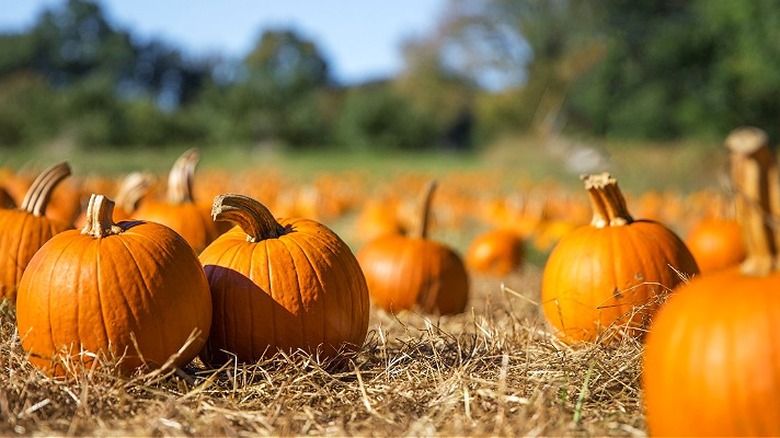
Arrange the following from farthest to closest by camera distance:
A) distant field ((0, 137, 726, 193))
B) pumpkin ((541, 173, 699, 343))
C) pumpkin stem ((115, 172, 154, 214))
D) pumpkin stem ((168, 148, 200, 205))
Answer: distant field ((0, 137, 726, 193)) → pumpkin stem ((115, 172, 154, 214)) → pumpkin stem ((168, 148, 200, 205)) → pumpkin ((541, 173, 699, 343))

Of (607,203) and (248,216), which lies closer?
(248,216)

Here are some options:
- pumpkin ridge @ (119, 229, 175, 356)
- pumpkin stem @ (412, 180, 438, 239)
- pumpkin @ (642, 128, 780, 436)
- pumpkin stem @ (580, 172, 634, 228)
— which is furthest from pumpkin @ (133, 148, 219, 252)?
pumpkin @ (642, 128, 780, 436)

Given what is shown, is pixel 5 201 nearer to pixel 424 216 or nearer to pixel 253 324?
pixel 253 324

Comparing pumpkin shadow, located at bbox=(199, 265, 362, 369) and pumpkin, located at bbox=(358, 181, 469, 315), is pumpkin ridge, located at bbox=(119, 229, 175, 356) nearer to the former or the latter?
pumpkin shadow, located at bbox=(199, 265, 362, 369)

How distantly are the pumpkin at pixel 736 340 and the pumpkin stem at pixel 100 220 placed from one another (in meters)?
1.85

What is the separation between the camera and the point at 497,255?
7441 millimetres

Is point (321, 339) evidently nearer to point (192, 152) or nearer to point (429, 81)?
point (192, 152)

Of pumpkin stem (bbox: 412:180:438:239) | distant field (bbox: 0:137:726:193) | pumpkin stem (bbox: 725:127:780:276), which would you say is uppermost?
pumpkin stem (bbox: 725:127:780:276)

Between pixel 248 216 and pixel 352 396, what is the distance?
0.80m

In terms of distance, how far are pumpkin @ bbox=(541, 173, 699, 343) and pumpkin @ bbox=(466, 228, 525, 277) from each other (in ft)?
12.2

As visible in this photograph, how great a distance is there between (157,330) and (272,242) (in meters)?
0.58

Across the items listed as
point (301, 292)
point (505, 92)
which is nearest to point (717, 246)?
point (301, 292)

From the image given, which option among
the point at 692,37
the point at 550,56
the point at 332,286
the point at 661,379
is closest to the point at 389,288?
the point at 332,286

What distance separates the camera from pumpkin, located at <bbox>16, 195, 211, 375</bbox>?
265 cm
